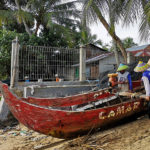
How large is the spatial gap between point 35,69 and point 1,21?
7856mm

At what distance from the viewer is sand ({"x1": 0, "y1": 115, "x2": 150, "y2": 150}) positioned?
3.26 meters

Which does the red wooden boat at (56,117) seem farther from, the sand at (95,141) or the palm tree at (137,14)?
the palm tree at (137,14)

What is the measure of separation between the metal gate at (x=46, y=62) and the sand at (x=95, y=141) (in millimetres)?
2225

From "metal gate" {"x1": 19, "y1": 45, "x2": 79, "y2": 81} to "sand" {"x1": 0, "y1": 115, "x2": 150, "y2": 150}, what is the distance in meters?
2.23

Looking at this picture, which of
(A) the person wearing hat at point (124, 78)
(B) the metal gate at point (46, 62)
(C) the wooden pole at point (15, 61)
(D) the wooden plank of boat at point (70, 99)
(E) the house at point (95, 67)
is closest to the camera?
(D) the wooden plank of boat at point (70, 99)

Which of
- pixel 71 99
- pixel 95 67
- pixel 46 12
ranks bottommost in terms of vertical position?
pixel 71 99

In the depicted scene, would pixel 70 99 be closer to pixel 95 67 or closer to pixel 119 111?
pixel 119 111

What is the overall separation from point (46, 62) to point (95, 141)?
3844 mm

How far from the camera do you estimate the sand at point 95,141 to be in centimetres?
A: 326

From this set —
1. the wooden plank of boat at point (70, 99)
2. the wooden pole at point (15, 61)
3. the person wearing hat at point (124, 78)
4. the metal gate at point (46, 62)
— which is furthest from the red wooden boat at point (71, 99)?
the metal gate at point (46, 62)

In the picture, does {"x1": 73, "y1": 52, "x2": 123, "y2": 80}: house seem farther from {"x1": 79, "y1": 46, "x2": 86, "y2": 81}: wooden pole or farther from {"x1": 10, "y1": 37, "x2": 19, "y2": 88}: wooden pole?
{"x1": 10, "y1": 37, "x2": 19, "y2": 88}: wooden pole

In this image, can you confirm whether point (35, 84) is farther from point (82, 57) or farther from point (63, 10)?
point (63, 10)

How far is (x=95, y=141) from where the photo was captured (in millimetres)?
3604

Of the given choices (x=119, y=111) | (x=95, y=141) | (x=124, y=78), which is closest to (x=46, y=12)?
(x=124, y=78)
